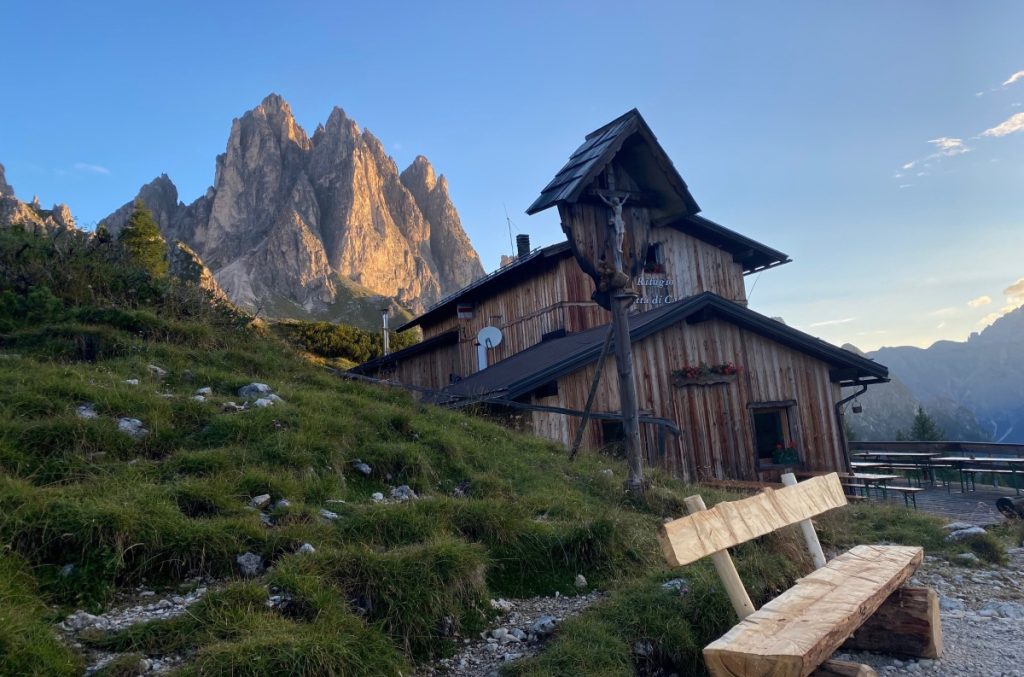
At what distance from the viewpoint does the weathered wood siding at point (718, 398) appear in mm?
11844

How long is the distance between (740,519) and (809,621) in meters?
0.74

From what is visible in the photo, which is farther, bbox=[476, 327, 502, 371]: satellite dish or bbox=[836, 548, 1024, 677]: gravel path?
bbox=[476, 327, 502, 371]: satellite dish

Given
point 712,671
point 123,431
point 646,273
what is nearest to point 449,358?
point 646,273

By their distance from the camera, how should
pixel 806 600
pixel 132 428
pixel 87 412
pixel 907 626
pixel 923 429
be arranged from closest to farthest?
pixel 806 600, pixel 907 626, pixel 132 428, pixel 87 412, pixel 923 429

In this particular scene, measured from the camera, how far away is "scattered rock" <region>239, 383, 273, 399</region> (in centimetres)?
834

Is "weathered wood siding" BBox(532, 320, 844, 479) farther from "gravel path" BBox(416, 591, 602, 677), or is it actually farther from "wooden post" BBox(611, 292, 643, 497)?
"gravel path" BBox(416, 591, 602, 677)

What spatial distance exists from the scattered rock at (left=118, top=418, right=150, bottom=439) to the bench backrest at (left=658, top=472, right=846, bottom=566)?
527 cm

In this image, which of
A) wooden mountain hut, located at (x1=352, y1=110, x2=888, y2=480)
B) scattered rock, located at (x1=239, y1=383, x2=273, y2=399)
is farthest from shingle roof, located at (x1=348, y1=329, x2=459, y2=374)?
scattered rock, located at (x1=239, y1=383, x2=273, y2=399)

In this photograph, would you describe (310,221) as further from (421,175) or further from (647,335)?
(647,335)

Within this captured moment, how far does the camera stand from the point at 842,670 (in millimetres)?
3268

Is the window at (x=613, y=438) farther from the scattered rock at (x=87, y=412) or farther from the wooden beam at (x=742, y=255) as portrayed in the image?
the wooden beam at (x=742, y=255)

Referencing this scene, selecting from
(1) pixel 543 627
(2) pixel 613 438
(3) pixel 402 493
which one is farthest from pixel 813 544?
(2) pixel 613 438

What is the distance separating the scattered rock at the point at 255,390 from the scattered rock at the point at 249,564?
4.23 m

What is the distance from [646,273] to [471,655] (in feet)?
53.5
